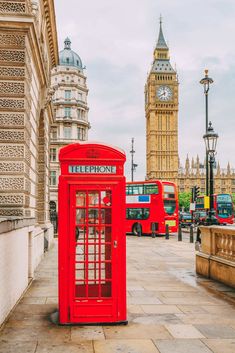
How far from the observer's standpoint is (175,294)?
8547 mm

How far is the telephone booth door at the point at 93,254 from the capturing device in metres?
6.14

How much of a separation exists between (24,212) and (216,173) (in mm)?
131814

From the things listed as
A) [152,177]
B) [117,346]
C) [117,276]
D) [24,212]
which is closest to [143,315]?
[117,276]

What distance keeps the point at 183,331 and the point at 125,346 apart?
1011mm

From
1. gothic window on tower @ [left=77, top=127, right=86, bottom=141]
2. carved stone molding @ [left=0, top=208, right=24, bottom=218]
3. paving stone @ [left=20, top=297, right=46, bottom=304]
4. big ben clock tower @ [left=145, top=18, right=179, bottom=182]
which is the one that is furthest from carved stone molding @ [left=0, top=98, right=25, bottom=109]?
big ben clock tower @ [left=145, top=18, right=179, bottom=182]

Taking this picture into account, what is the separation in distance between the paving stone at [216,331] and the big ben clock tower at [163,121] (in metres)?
115

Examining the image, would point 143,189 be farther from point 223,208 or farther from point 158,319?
point 158,319

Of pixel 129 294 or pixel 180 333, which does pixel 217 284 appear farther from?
pixel 180 333

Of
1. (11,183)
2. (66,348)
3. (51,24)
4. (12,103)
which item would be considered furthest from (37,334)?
→ (51,24)

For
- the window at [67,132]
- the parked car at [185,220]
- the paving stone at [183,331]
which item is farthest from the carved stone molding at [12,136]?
the window at [67,132]

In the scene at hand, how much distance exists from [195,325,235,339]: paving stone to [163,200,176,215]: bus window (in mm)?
23157

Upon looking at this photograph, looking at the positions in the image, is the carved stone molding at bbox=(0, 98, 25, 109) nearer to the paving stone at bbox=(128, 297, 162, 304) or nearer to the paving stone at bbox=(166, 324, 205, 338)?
the paving stone at bbox=(128, 297, 162, 304)

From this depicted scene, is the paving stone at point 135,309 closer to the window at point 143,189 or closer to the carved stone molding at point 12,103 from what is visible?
the carved stone molding at point 12,103

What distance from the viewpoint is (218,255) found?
10.1 m
